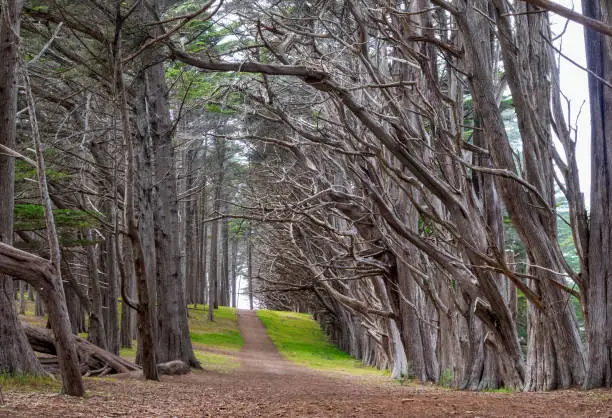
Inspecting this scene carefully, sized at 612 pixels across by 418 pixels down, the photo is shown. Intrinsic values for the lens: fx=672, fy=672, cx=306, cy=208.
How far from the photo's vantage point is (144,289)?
10461 millimetres

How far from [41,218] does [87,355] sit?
3.08 m

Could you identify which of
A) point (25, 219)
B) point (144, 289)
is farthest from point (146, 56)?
point (25, 219)

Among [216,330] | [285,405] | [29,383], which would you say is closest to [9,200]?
[29,383]

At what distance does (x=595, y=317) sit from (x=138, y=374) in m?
8.74

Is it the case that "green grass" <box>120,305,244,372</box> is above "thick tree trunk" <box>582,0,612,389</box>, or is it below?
below

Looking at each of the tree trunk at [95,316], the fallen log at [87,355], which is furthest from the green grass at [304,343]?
the fallen log at [87,355]

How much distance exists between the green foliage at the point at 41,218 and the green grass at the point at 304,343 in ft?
43.5

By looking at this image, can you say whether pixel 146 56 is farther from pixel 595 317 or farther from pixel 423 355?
pixel 423 355

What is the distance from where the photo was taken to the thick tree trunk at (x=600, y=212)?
6625 mm

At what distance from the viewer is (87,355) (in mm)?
13164

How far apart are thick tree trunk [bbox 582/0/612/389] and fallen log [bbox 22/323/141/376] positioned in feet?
30.6

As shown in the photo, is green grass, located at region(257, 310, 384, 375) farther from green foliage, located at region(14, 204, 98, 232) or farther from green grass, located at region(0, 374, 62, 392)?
green grass, located at region(0, 374, 62, 392)

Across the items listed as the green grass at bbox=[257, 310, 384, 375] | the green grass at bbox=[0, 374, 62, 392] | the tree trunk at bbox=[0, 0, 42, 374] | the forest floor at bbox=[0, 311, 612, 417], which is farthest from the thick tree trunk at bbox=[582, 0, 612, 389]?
the green grass at bbox=[257, 310, 384, 375]

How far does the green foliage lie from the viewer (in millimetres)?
13602
